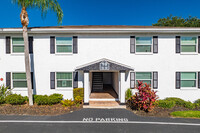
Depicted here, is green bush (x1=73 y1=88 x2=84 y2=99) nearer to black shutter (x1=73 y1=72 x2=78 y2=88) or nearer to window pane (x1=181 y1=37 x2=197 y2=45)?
black shutter (x1=73 y1=72 x2=78 y2=88)

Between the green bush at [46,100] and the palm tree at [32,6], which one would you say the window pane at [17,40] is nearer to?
the palm tree at [32,6]

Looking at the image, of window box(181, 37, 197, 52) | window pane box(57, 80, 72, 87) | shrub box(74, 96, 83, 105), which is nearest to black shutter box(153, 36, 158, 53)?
window box(181, 37, 197, 52)

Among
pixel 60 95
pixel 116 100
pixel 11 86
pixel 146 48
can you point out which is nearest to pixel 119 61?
pixel 146 48

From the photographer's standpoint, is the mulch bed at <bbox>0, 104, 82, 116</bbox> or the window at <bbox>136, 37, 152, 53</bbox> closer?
the mulch bed at <bbox>0, 104, 82, 116</bbox>


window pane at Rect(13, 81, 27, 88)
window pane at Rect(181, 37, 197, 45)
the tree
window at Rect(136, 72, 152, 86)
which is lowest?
window pane at Rect(13, 81, 27, 88)

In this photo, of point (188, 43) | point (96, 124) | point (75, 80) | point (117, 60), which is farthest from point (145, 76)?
point (75, 80)

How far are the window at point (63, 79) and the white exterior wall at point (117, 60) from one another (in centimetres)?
37

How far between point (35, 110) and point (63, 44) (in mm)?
5523

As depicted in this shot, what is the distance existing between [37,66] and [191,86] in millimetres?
13763

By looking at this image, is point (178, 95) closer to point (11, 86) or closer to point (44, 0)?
point (44, 0)

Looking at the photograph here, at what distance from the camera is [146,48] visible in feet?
27.9

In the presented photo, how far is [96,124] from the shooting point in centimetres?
530

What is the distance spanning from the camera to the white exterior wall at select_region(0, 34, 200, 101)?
329 inches

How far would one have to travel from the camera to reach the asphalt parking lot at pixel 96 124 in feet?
15.8
